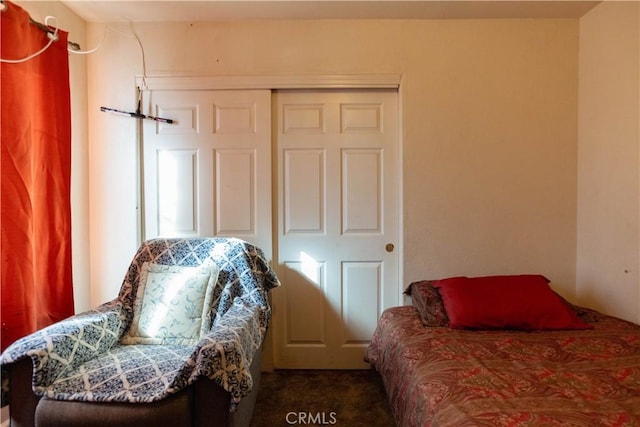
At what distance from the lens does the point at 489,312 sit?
159 cm

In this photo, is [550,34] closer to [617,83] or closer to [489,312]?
[617,83]

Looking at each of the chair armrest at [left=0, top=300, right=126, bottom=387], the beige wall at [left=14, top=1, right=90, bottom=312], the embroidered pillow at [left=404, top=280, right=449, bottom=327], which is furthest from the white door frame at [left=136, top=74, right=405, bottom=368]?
the chair armrest at [left=0, top=300, right=126, bottom=387]

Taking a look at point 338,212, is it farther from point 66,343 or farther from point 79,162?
point 79,162

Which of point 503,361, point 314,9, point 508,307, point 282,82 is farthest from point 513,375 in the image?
point 314,9

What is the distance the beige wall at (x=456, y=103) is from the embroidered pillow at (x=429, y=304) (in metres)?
0.19

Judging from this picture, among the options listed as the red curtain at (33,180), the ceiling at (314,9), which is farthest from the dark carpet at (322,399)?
the ceiling at (314,9)

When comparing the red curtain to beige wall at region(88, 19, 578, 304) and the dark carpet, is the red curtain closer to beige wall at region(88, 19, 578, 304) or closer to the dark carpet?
beige wall at region(88, 19, 578, 304)

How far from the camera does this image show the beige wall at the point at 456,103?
2.04 meters

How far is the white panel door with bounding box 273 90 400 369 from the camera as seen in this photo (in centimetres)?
214

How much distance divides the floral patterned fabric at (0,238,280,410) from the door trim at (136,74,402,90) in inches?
41.2

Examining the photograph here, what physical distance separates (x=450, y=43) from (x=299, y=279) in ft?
6.16

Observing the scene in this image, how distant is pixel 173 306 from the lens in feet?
5.26

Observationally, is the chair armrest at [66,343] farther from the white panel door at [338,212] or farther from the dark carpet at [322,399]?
the white panel door at [338,212]

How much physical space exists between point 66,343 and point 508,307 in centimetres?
204
